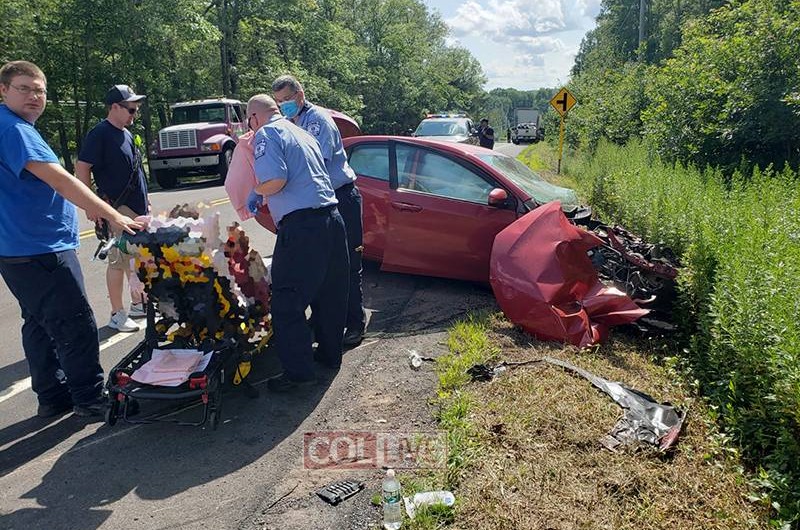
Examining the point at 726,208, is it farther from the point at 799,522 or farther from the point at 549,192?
the point at 799,522

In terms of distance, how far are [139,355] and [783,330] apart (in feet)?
12.9

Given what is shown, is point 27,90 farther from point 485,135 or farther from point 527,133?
point 527,133

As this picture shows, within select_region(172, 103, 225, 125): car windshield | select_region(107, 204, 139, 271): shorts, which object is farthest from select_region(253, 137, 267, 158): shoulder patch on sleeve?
select_region(172, 103, 225, 125): car windshield

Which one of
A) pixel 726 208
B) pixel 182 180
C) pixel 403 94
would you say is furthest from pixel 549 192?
pixel 403 94

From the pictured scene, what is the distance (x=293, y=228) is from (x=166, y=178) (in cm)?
1490

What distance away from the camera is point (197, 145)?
1650 cm

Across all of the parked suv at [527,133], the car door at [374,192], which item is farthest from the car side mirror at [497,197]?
the parked suv at [527,133]

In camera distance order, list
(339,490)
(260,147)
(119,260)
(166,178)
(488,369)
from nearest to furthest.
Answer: (339,490)
(260,147)
(488,369)
(119,260)
(166,178)

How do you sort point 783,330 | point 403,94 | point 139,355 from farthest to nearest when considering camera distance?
point 403,94, point 139,355, point 783,330

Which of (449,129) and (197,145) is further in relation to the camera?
(449,129)

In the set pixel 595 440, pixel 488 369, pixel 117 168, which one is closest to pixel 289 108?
pixel 117 168

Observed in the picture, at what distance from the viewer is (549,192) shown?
21.1ft

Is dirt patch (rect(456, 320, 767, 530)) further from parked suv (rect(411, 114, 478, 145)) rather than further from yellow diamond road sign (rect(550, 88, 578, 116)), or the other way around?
parked suv (rect(411, 114, 478, 145))

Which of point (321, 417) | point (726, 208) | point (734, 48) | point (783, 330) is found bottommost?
point (321, 417)
